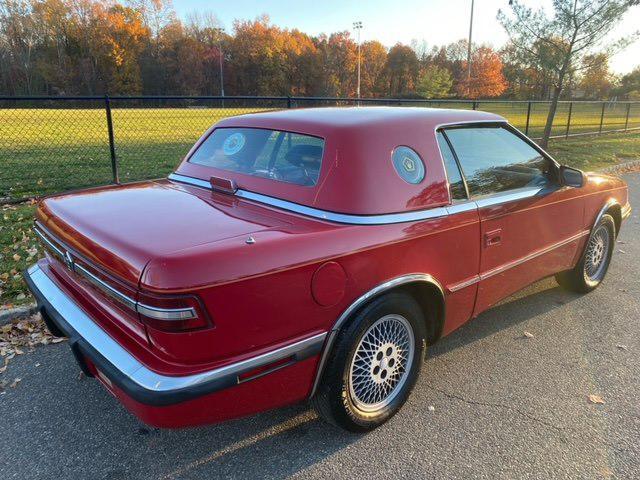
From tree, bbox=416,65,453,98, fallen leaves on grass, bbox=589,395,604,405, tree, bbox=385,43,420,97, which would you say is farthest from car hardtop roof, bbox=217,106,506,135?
tree, bbox=385,43,420,97

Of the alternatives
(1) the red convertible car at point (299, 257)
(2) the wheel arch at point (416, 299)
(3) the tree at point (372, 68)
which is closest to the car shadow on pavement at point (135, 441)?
(1) the red convertible car at point (299, 257)

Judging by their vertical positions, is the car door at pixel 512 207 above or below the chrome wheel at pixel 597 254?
above

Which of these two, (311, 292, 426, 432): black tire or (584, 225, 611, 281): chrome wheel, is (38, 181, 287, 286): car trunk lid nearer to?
(311, 292, 426, 432): black tire

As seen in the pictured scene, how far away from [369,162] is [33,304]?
10.3ft

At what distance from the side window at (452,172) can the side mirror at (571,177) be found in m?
1.20

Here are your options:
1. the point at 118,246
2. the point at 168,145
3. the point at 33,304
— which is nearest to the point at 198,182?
the point at 118,246

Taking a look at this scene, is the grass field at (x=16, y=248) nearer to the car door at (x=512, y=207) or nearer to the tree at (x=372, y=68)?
the car door at (x=512, y=207)

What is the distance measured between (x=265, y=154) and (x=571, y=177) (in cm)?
232

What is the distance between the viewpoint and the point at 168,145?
43.1 feet

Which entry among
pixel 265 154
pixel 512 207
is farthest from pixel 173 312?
pixel 512 207

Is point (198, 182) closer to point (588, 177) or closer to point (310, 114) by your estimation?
point (310, 114)

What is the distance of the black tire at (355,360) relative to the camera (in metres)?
2.33

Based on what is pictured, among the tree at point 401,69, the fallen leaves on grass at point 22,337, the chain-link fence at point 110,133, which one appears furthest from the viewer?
the tree at point 401,69

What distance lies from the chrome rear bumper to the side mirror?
2.48 meters
